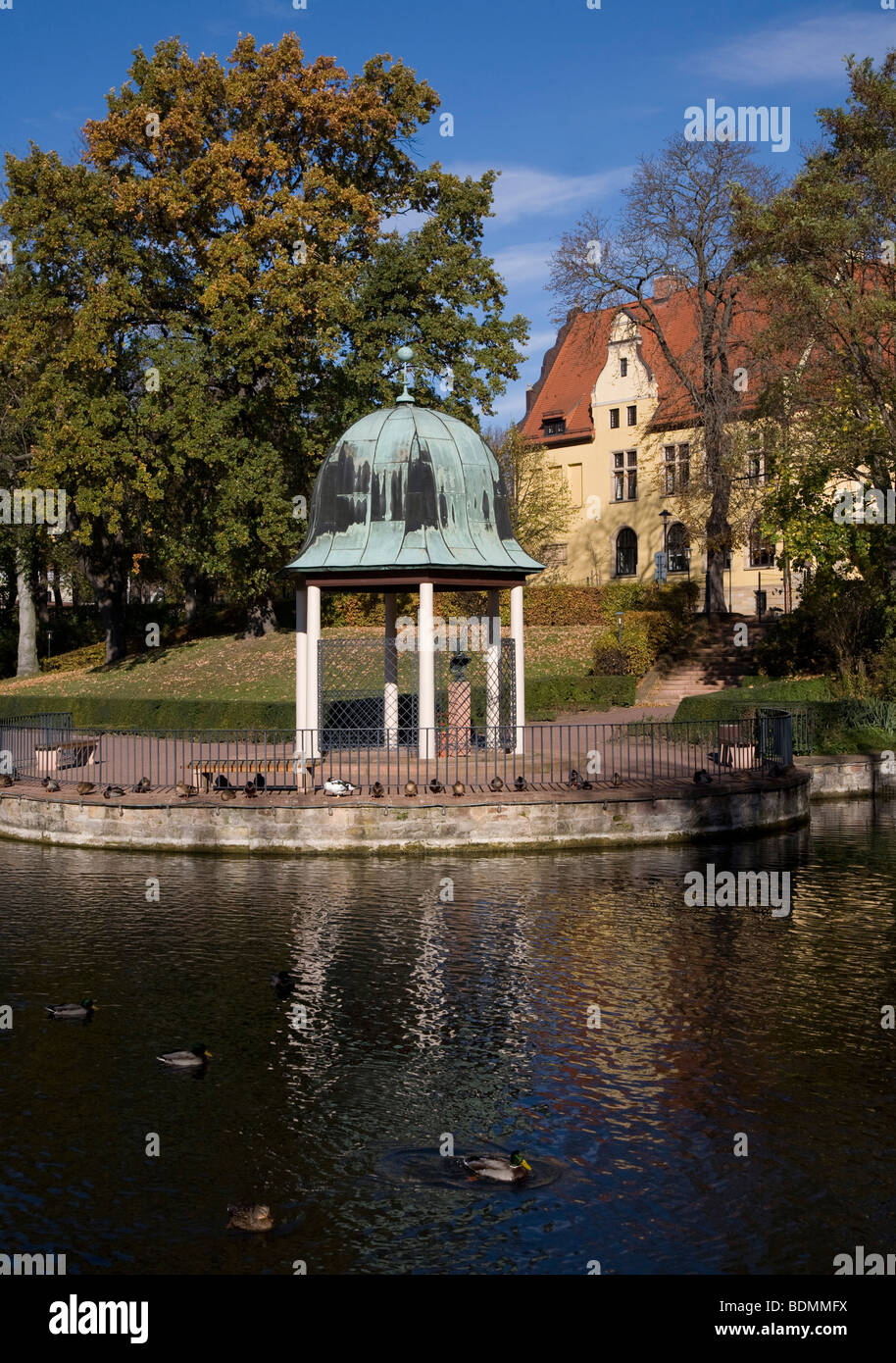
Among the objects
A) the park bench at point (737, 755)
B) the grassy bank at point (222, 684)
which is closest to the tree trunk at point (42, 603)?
the grassy bank at point (222, 684)

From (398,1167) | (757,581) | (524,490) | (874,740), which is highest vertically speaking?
(524,490)

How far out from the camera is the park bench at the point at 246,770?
80.2 ft

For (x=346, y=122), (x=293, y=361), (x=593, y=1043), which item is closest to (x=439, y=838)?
(x=593, y=1043)

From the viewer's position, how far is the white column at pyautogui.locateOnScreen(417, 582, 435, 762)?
86.9ft

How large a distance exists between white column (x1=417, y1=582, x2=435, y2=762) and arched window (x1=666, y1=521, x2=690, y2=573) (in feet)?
133

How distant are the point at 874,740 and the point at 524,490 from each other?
138 feet

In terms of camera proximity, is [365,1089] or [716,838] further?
[716,838]

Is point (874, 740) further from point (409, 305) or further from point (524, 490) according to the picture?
point (524, 490)

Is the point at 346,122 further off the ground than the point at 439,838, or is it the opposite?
the point at 346,122

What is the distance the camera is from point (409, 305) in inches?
1853

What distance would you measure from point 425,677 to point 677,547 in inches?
1645

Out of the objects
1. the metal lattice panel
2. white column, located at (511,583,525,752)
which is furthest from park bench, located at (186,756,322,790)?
white column, located at (511,583,525,752)

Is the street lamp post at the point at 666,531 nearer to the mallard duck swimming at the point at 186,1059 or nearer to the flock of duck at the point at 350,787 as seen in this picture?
the flock of duck at the point at 350,787

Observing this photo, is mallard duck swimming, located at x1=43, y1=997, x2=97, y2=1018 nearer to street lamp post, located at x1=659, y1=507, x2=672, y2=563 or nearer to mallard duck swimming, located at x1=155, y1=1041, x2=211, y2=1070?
mallard duck swimming, located at x1=155, y1=1041, x2=211, y2=1070
